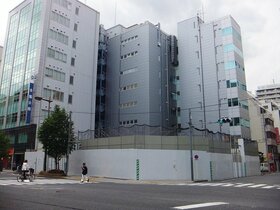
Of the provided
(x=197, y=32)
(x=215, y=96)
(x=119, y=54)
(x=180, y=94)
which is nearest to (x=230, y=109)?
(x=215, y=96)

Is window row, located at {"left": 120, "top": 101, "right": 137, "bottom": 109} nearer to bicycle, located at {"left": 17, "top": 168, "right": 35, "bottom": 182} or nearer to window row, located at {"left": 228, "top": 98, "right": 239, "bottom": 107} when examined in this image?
window row, located at {"left": 228, "top": 98, "right": 239, "bottom": 107}

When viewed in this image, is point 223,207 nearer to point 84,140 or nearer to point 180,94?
point 84,140

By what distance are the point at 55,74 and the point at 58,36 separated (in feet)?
25.3

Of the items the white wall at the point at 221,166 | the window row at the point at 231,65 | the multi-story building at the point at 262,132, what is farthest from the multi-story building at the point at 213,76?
the white wall at the point at 221,166

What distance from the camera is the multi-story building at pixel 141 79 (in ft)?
206

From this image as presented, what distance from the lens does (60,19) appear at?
5816cm

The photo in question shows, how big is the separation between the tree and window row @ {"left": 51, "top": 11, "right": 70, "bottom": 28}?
26849 millimetres

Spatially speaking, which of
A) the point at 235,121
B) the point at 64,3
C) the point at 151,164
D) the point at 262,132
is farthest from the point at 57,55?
the point at 262,132

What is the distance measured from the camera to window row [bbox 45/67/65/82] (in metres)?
53.8

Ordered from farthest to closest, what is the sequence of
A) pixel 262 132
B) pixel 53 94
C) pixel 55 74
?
pixel 262 132 → pixel 55 74 → pixel 53 94

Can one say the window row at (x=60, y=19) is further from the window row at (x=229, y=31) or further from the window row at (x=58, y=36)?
the window row at (x=229, y=31)

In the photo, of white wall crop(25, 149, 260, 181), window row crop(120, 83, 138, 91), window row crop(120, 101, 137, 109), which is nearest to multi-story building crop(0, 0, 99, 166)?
window row crop(120, 101, 137, 109)

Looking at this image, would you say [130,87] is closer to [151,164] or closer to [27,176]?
[151,164]

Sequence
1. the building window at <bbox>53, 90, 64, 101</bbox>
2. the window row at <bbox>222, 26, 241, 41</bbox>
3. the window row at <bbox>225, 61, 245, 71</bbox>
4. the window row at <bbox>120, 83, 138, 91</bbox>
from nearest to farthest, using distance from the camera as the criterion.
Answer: the building window at <bbox>53, 90, 64, 101</bbox>, the window row at <bbox>225, 61, 245, 71</bbox>, the window row at <bbox>222, 26, 241, 41</bbox>, the window row at <bbox>120, 83, 138, 91</bbox>
